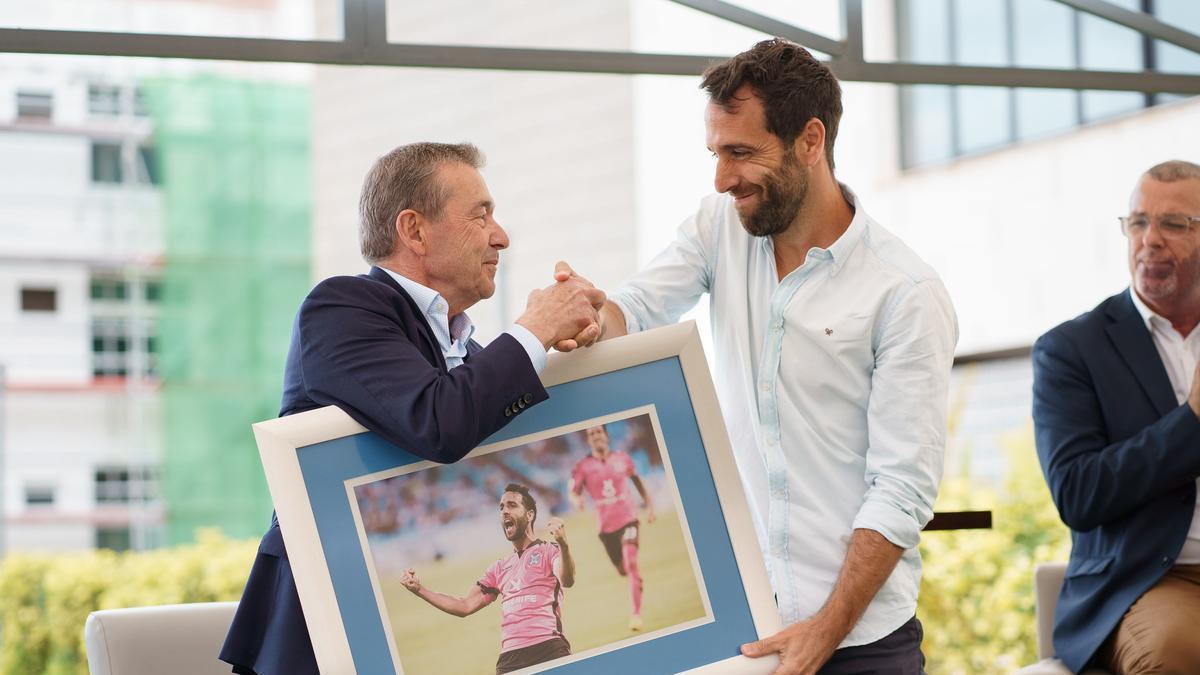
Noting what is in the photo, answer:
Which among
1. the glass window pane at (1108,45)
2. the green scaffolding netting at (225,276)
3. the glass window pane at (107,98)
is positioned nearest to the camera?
the glass window pane at (1108,45)

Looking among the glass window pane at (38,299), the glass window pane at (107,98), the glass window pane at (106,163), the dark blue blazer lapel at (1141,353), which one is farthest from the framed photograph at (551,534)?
the glass window pane at (107,98)

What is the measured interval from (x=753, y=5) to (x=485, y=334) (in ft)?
27.4

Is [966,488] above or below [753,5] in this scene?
below

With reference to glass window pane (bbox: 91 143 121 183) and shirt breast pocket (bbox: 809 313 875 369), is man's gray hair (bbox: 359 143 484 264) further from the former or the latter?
glass window pane (bbox: 91 143 121 183)

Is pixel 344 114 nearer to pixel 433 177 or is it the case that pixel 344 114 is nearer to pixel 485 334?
pixel 485 334

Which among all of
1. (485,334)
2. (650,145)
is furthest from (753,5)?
(485,334)

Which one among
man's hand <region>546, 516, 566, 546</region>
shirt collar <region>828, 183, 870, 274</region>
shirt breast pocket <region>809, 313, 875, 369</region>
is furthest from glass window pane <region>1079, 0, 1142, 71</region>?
man's hand <region>546, 516, 566, 546</region>

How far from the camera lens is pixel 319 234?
1898 centimetres

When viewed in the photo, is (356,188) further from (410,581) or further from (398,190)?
(410,581)

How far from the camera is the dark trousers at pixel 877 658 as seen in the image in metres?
2.08

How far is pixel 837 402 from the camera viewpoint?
2148 mm

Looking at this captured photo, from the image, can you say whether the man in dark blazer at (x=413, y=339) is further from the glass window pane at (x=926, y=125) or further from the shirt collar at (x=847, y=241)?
the glass window pane at (x=926, y=125)

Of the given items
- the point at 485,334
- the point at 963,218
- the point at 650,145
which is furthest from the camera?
the point at 485,334

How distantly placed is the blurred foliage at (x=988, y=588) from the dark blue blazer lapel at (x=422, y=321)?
14.5 feet
